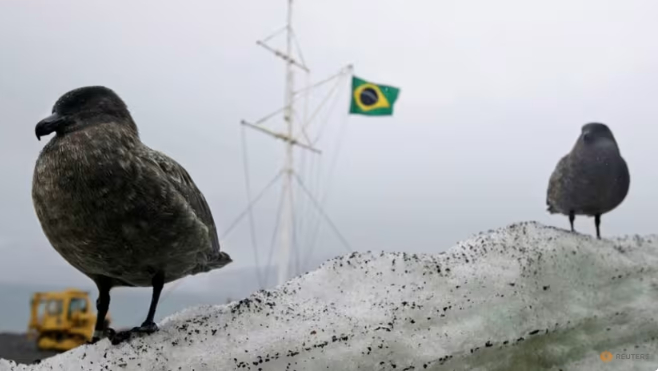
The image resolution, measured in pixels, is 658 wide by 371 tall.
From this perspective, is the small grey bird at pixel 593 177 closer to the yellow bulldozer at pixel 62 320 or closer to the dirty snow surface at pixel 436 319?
the dirty snow surface at pixel 436 319

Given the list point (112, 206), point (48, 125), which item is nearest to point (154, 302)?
point (112, 206)

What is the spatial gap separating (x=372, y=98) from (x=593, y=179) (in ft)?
17.3

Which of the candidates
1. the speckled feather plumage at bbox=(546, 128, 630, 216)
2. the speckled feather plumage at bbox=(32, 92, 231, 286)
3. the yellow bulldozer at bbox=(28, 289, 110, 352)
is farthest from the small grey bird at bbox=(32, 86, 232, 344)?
the yellow bulldozer at bbox=(28, 289, 110, 352)

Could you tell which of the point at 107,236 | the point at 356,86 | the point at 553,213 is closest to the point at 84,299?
the point at 356,86

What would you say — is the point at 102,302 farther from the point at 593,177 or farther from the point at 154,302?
the point at 593,177

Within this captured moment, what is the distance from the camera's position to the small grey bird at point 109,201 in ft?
4.94

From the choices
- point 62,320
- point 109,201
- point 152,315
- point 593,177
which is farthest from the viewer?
point 62,320

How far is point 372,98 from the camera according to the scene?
25.8 ft

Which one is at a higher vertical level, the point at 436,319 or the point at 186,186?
the point at 186,186

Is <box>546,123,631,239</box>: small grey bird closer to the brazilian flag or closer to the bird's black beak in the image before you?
the bird's black beak

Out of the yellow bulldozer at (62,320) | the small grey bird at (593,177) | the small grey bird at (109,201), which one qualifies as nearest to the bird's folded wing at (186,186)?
the small grey bird at (109,201)

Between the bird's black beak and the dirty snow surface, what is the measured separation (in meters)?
0.53

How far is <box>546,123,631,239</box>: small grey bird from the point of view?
2705 millimetres

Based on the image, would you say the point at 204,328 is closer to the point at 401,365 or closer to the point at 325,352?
the point at 325,352
